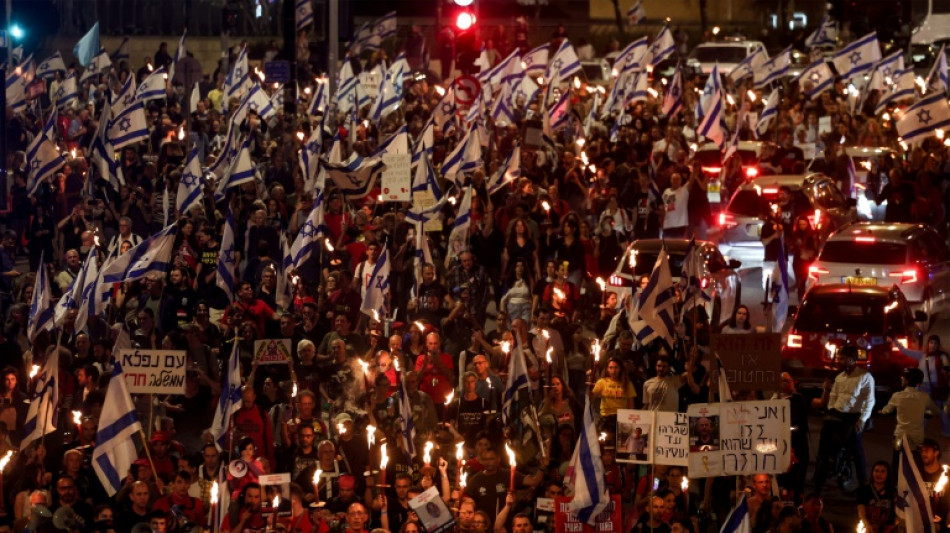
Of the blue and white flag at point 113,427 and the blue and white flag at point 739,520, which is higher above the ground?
the blue and white flag at point 113,427

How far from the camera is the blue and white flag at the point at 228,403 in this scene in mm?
16062

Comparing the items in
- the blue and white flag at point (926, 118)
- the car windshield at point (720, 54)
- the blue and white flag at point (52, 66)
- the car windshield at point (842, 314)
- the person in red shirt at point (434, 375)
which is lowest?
the person in red shirt at point (434, 375)

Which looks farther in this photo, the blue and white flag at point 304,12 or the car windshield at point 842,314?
the blue and white flag at point 304,12

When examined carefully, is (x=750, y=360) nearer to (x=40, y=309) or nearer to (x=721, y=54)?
(x=40, y=309)

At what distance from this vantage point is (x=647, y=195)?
90.3 feet

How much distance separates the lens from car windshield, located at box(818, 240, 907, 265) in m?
23.2

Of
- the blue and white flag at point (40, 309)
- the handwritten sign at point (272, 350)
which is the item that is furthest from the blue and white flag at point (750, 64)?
the handwritten sign at point (272, 350)

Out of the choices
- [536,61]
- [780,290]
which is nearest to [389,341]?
[780,290]

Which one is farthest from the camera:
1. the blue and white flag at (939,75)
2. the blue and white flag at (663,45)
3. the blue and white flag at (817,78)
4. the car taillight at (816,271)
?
the blue and white flag at (663,45)

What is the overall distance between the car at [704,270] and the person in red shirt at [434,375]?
4.23m

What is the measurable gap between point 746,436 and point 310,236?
8402 millimetres

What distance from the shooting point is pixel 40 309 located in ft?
64.2

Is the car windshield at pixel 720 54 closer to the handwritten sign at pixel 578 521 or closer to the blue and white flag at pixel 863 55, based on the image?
the blue and white flag at pixel 863 55

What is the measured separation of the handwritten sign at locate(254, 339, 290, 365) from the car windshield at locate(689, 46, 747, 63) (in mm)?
28511
